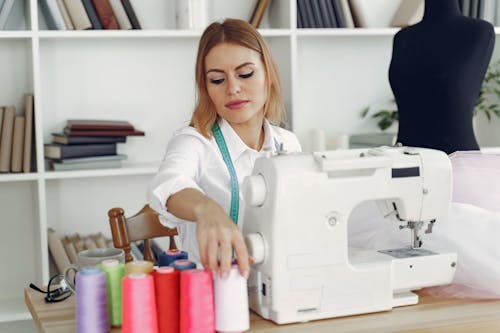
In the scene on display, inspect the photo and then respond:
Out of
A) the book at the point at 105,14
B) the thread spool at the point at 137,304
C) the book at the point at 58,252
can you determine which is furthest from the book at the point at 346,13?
the thread spool at the point at 137,304

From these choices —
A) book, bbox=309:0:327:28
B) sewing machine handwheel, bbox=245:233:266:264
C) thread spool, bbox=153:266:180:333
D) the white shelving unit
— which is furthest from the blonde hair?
book, bbox=309:0:327:28

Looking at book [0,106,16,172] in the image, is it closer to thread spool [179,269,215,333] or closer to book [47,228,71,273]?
book [47,228,71,273]

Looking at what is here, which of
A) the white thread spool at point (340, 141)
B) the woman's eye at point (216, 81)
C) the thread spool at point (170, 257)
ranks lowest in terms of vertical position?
the thread spool at point (170, 257)

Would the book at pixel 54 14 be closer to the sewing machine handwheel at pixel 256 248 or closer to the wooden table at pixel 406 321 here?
the wooden table at pixel 406 321

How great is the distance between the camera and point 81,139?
3.27 m

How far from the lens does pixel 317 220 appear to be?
1570mm

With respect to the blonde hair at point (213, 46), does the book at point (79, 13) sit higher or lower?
higher

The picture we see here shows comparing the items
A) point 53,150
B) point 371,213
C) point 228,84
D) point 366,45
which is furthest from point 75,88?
point 371,213

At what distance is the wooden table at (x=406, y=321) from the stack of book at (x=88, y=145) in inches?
64.3

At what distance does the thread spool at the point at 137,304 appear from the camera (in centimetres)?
142

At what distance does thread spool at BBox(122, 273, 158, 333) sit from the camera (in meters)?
1.42

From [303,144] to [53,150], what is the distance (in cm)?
118

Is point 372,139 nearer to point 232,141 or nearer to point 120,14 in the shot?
point 120,14

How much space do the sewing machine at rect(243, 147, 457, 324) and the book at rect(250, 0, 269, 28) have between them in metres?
1.90
